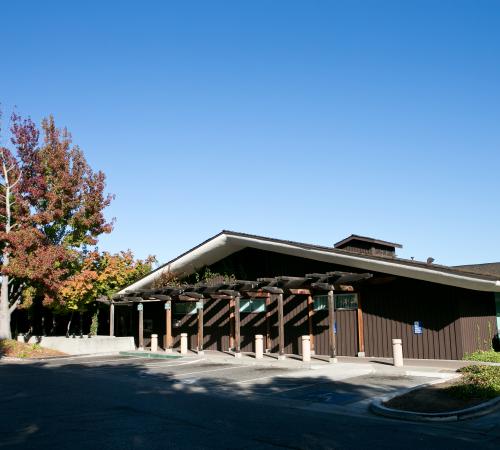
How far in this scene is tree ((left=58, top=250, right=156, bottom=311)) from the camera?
27.3m

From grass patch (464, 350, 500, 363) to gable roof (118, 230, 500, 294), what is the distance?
6.81ft

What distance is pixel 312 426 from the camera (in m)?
8.67

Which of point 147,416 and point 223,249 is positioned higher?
point 223,249

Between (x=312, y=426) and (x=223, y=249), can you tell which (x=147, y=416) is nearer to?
(x=312, y=426)

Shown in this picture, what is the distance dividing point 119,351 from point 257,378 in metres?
13.8

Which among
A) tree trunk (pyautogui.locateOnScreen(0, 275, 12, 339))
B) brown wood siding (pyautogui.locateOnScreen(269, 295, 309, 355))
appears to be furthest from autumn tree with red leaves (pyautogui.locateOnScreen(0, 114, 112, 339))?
brown wood siding (pyautogui.locateOnScreen(269, 295, 309, 355))

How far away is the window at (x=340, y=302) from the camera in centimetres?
2016

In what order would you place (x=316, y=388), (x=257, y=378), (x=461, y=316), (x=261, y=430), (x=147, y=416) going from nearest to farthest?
(x=261, y=430) < (x=147, y=416) < (x=316, y=388) < (x=257, y=378) < (x=461, y=316)

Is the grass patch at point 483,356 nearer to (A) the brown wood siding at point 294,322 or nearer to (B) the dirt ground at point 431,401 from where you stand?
(B) the dirt ground at point 431,401

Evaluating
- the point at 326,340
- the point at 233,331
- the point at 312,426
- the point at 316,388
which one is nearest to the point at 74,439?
the point at 312,426

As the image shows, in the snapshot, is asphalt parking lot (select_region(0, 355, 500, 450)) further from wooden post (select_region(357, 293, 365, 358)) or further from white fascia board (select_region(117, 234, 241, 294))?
white fascia board (select_region(117, 234, 241, 294))

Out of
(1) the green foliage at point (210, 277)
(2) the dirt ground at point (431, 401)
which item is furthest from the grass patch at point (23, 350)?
(2) the dirt ground at point (431, 401)

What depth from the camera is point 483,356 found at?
1641cm

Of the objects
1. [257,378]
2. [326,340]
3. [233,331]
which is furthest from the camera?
[233,331]
